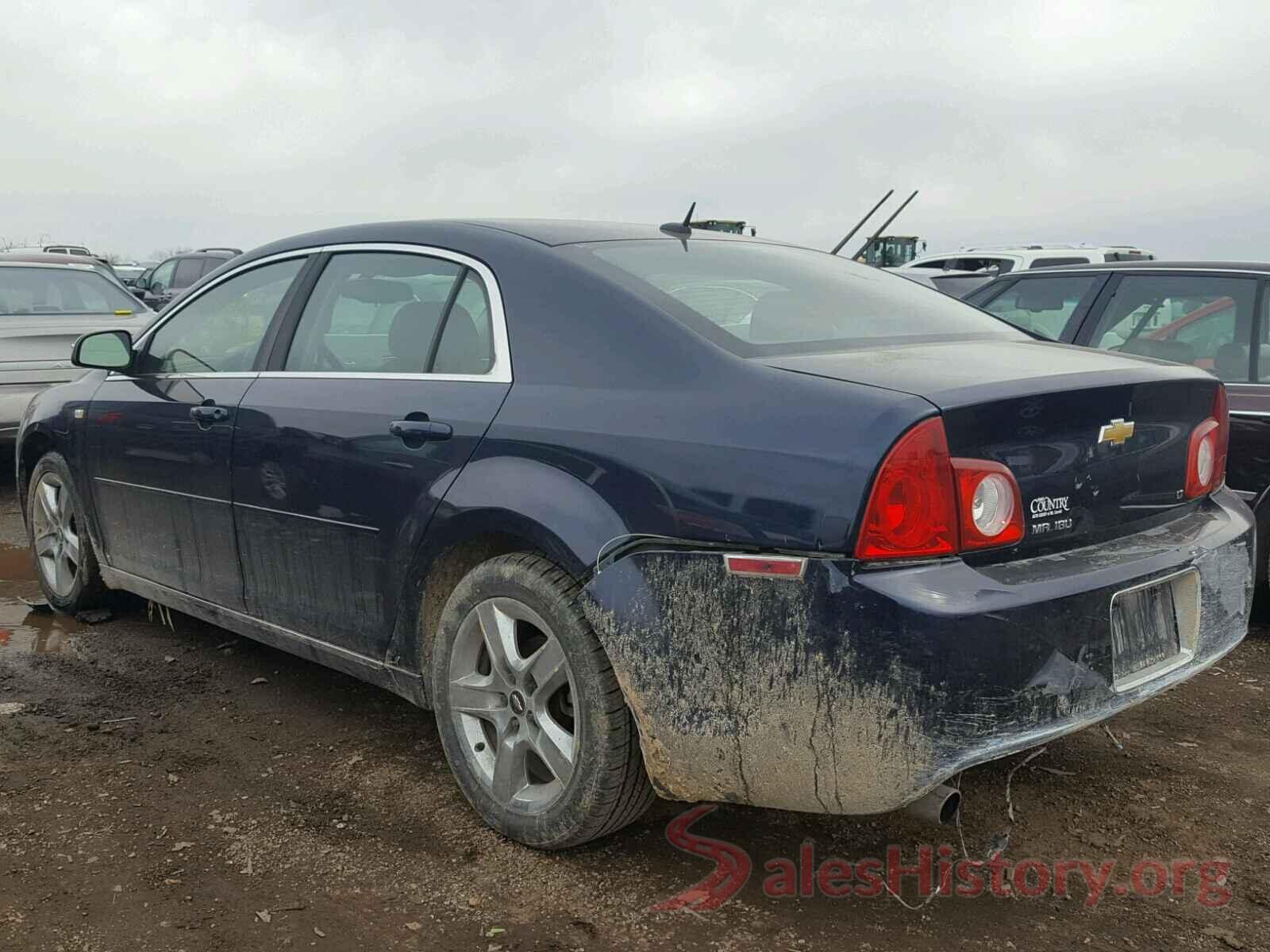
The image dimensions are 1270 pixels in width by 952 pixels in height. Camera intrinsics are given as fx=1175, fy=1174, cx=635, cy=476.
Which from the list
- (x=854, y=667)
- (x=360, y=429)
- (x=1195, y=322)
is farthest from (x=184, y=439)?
(x=1195, y=322)

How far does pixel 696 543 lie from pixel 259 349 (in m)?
1.97

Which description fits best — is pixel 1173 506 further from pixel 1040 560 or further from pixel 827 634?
pixel 827 634

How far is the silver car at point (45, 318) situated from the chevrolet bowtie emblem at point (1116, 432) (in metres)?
6.46

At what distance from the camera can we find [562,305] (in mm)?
2953

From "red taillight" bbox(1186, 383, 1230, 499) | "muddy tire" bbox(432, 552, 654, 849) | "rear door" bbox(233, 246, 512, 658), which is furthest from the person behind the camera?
"rear door" bbox(233, 246, 512, 658)

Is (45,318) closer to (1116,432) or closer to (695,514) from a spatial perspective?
(695,514)

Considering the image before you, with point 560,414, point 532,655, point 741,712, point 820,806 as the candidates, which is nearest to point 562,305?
point 560,414

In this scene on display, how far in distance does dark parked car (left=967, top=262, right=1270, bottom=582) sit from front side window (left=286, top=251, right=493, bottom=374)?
222cm

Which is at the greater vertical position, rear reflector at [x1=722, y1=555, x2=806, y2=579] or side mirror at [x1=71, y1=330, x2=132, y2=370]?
side mirror at [x1=71, y1=330, x2=132, y2=370]

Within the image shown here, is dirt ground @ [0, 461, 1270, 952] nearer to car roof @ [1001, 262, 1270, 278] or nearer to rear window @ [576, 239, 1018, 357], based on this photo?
rear window @ [576, 239, 1018, 357]

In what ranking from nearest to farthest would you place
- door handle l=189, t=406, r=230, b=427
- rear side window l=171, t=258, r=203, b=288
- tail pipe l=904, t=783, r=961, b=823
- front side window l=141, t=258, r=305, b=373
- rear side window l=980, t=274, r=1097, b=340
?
tail pipe l=904, t=783, r=961, b=823, door handle l=189, t=406, r=230, b=427, front side window l=141, t=258, r=305, b=373, rear side window l=980, t=274, r=1097, b=340, rear side window l=171, t=258, r=203, b=288

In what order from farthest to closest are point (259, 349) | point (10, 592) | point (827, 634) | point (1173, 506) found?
point (10, 592) → point (259, 349) → point (1173, 506) → point (827, 634)

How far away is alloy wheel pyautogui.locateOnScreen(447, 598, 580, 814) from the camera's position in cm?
281

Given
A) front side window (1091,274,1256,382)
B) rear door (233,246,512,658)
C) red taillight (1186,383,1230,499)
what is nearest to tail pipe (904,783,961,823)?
red taillight (1186,383,1230,499)
